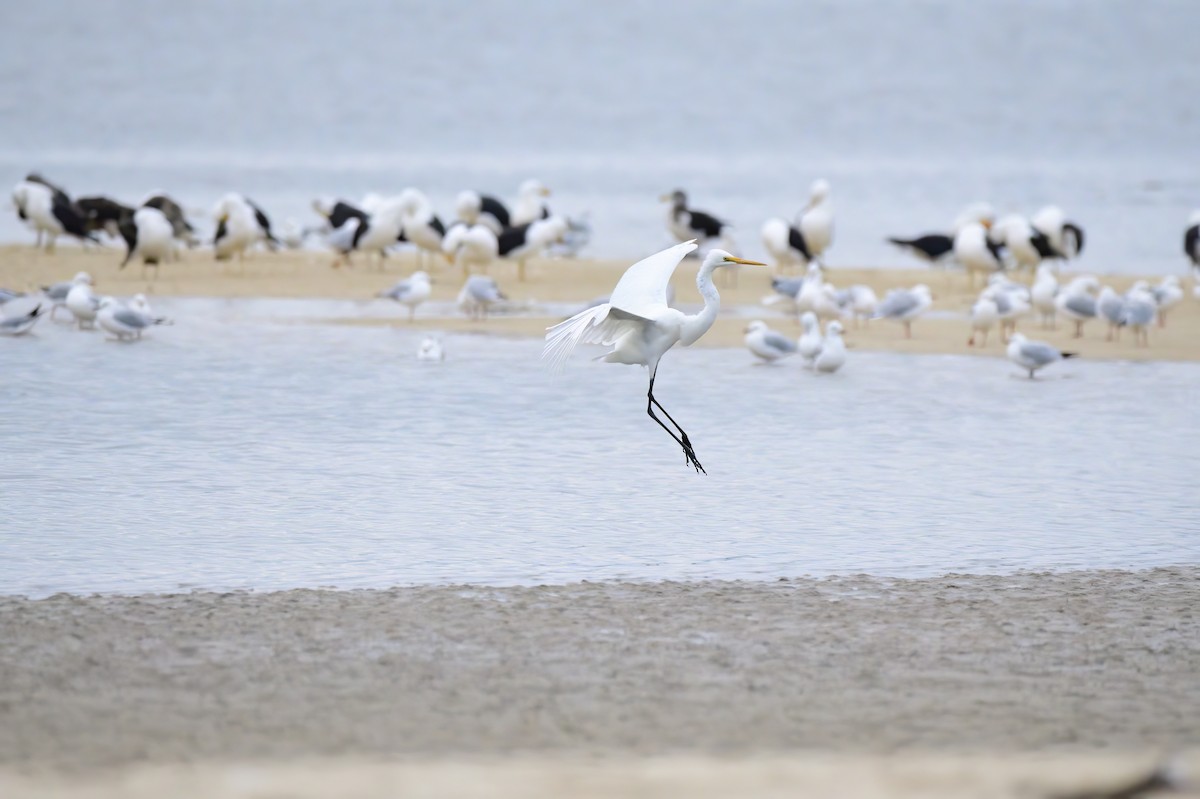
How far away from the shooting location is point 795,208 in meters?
32.7

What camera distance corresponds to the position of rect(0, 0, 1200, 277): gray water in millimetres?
35469

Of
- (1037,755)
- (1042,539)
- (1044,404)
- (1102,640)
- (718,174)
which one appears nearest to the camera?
(1037,755)

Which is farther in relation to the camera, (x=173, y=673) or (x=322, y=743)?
(x=173, y=673)

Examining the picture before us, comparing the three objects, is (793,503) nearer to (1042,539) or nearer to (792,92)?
(1042,539)

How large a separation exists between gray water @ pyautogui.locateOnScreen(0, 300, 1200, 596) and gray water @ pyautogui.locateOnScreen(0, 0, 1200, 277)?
11241mm

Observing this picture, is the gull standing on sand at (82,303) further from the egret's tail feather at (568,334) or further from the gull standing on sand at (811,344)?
the egret's tail feather at (568,334)

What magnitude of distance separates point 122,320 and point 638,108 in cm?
4976

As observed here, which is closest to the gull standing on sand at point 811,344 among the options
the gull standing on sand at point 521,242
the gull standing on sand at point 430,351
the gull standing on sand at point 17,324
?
the gull standing on sand at point 430,351

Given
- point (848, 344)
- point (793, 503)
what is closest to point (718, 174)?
point (848, 344)

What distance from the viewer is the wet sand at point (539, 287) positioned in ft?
48.2

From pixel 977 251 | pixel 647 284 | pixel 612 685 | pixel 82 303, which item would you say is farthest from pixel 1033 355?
pixel 612 685

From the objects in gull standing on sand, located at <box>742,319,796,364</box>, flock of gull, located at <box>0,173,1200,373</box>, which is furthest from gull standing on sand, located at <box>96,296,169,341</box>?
gull standing on sand, located at <box>742,319,796,364</box>

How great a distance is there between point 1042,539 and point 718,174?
119 feet

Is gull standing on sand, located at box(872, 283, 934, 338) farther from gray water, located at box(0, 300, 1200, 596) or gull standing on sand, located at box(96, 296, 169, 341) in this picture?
gull standing on sand, located at box(96, 296, 169, 341)
